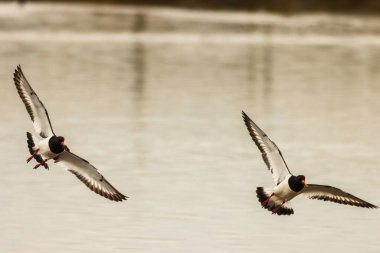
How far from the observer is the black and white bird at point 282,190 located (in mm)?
14289

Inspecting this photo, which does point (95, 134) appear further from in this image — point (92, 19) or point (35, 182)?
point (92, 19)

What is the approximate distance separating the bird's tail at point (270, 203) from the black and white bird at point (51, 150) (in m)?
1.51

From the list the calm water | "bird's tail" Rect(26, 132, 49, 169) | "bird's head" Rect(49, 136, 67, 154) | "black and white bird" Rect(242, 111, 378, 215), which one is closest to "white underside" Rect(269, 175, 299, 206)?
"black and white bird" Rect(242, 111, 378, 215)

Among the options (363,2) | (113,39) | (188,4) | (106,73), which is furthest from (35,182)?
(363,2)

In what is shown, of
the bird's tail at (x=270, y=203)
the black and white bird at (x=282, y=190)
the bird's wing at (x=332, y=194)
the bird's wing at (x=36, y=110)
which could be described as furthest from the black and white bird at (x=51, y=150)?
the bird's wing at (x=332, y=194)

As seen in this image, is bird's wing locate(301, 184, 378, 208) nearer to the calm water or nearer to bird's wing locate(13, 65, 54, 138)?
the calm water

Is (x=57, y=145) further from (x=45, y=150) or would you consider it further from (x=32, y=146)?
(x=32, y=146)

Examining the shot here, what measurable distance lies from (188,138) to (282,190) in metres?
10.1

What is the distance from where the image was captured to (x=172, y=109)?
29891 millimetres

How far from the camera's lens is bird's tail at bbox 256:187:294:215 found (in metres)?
14.2

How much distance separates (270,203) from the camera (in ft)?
47.0

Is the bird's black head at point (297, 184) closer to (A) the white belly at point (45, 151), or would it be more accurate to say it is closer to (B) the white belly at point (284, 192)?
(B) the white belly at point (284, 192)

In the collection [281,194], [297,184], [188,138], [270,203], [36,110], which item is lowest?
[270,203]

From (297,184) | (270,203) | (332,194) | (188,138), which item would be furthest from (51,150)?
(188,138)
